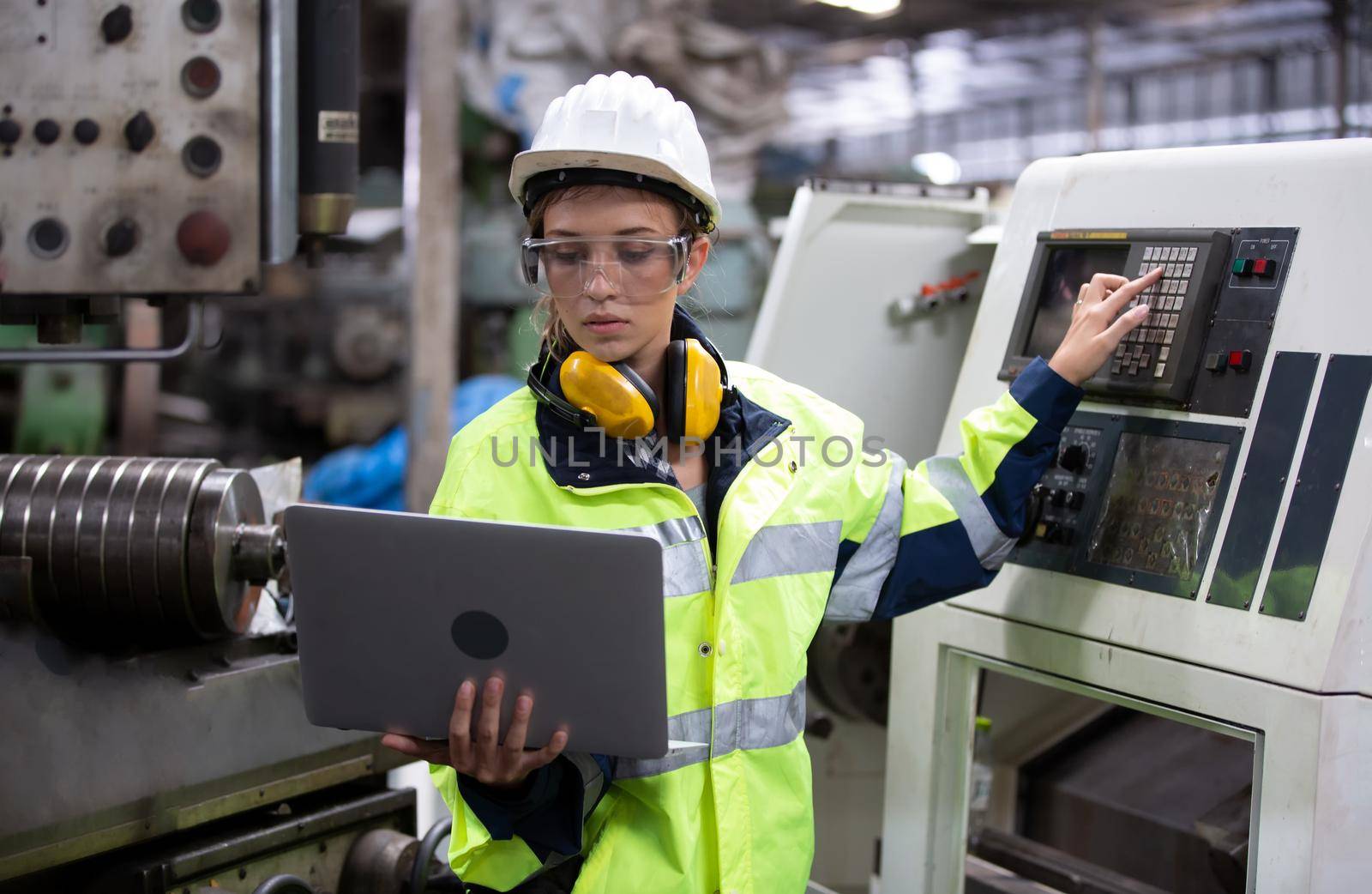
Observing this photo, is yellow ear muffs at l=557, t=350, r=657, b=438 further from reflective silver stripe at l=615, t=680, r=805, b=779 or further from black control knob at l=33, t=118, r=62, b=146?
black control knob at l=33, t=118, r=62, b=146

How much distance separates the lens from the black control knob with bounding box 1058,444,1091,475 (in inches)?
63.6

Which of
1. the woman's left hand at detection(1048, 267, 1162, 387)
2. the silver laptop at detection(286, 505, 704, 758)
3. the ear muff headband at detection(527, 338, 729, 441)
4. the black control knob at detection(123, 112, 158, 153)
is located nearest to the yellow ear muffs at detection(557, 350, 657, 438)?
the ear muff headband at detection(527, 338, 729, 441)

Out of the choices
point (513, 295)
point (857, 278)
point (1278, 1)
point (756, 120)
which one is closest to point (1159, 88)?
point (1278, 1)

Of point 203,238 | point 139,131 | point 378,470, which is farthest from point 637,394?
point 378,470

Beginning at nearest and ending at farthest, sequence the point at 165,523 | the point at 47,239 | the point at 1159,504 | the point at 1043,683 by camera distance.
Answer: the point at 1159,504 < the point at 165,523 < the point at 1043,683 < the point at 47,239

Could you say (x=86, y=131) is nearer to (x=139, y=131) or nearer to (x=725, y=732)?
(x=139, y=131)

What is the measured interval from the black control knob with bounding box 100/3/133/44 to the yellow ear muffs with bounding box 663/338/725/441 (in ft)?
3.70

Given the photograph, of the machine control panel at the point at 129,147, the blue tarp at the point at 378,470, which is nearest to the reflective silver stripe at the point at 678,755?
the machine control panel at the point at 129,147

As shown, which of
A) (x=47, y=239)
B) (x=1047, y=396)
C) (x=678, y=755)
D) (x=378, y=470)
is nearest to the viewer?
(x=678, y=755)

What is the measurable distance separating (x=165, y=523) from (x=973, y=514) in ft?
3.37

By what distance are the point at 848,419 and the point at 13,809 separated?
108 cm

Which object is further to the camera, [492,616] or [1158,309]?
[1158,309]

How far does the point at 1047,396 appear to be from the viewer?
142 centimetres

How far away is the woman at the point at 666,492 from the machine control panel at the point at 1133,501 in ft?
0.58
